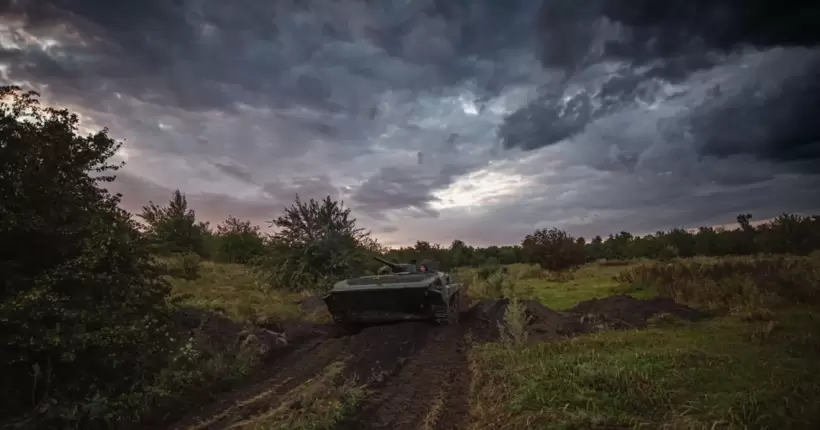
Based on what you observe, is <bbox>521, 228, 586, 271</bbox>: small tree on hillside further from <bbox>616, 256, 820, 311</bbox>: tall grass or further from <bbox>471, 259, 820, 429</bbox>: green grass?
<bbox>471, 259, 820, 429</bbox>: green grass

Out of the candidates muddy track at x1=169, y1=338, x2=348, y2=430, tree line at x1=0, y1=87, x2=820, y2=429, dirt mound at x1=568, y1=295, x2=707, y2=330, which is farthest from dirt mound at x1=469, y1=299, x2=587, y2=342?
tree line at x1=0, y1=87, x2=820, y2=429

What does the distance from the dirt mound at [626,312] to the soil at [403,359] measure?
0.07ft

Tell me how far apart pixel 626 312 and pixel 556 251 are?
15.3 m

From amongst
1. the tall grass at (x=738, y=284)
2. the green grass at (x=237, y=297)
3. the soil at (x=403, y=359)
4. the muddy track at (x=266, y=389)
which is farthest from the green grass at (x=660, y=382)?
the green grass at (x=237, y=297)

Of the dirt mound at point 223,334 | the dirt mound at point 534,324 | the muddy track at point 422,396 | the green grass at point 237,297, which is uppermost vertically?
the green grass at point 237,297

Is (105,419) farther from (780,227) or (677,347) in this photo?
(780,227)

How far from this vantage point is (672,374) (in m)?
5.70

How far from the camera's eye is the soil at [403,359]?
575cm

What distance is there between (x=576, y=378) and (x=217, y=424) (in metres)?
3.95

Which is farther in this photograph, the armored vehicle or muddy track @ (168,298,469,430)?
the armored vehicle

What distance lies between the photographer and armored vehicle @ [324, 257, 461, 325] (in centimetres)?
1079

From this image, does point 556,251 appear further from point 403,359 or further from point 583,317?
point 403,359

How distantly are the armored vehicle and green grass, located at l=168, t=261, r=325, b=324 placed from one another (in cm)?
194

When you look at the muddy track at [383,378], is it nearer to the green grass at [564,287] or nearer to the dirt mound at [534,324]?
the dirt mound at [534,324]
